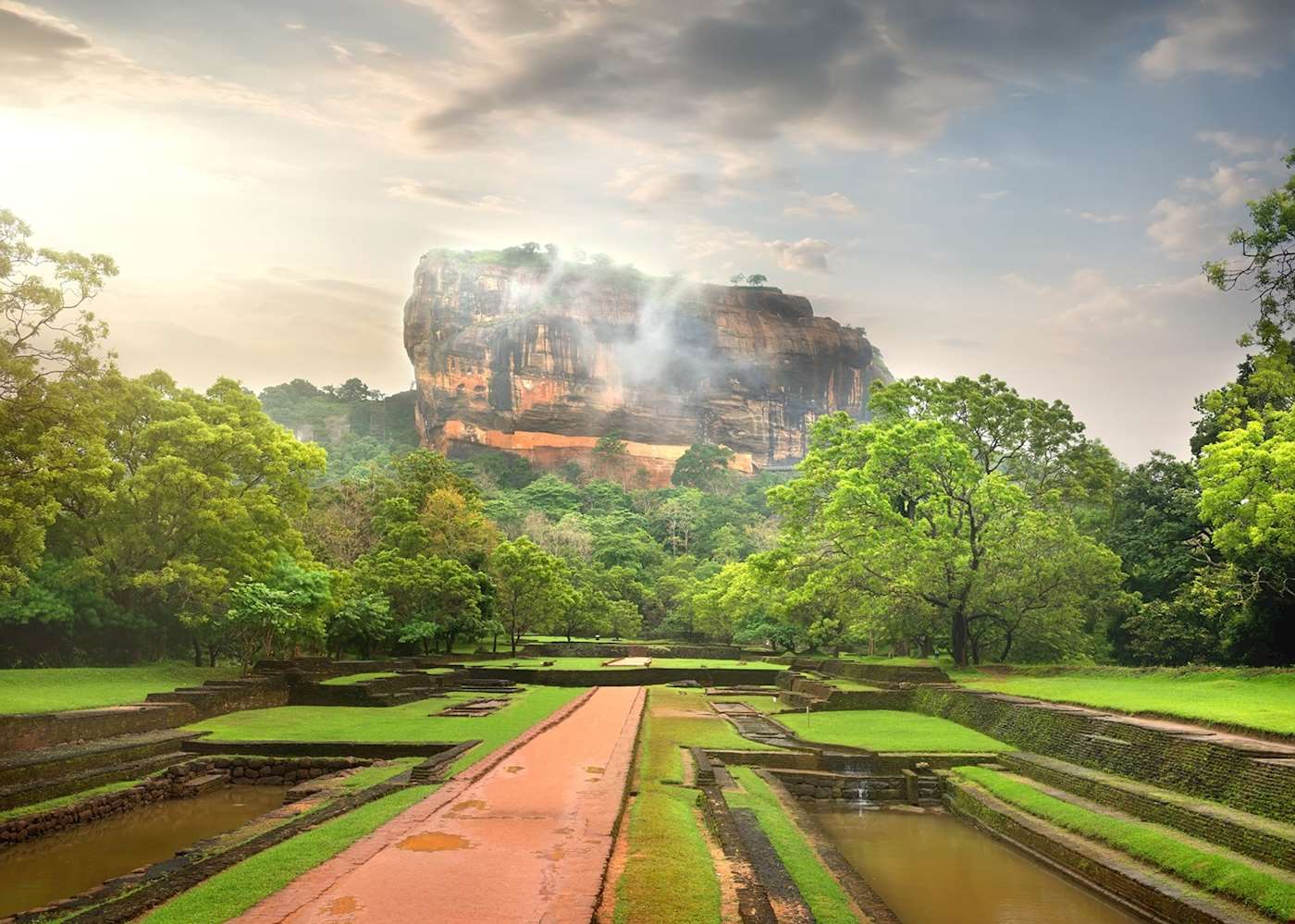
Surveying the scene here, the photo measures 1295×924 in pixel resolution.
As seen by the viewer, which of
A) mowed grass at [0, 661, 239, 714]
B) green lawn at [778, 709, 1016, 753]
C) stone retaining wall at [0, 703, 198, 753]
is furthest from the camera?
green lawn at [778, 709, 1016, 753]

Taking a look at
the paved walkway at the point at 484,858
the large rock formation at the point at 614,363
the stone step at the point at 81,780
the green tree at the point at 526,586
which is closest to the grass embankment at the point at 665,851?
the paved walkway at the point at 484,858

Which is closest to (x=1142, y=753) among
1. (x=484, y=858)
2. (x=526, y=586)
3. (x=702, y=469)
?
(x=484, y=858)

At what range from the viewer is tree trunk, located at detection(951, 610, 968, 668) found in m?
27.1

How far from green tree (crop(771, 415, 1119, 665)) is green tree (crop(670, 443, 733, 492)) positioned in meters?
68.8

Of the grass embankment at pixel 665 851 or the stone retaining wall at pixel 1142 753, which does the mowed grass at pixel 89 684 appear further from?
the stone retaining wall at pixel 1142 753

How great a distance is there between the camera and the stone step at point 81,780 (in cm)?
1160

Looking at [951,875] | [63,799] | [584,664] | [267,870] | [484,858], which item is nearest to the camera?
[267,870]

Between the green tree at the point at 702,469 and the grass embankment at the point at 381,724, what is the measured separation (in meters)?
77.1

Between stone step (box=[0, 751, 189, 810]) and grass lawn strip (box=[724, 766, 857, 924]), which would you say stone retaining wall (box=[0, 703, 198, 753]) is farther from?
grass lawn strip (box=[724, 766, 857, 924])

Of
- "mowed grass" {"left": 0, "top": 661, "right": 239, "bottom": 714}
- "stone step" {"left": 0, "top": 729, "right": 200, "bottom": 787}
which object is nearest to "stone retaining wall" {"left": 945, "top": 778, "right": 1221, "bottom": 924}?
"stone step" {"left": 0, "top": 729, "right": 200, "bottom": 787}

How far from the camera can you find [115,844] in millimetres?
11344

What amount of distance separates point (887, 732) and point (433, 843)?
42.7ft

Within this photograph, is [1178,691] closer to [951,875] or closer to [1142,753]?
[1142,753]

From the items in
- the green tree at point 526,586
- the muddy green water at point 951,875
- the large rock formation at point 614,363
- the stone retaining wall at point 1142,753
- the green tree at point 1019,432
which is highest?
the large rock formation at point 614,363
